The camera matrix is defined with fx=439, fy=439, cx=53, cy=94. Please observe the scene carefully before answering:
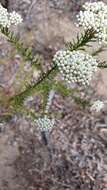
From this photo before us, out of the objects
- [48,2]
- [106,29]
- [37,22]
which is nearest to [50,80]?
[106,29]

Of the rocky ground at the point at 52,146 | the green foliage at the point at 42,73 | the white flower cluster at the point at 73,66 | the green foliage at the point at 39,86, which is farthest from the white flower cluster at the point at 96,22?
the rocky ground at the point at 52,146

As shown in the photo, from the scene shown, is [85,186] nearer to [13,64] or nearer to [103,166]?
[103,166]

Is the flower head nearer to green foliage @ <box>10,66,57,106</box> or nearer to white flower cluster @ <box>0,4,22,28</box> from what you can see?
white flower cluster @ <box>0,4,22,28</box>

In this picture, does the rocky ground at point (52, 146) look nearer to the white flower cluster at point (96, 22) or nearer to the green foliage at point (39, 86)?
the green foliage at point (39, 86)

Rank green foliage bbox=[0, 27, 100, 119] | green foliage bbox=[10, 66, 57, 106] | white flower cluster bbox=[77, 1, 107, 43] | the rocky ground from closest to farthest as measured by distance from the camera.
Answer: white flower cluster bbox=[77, 1, 107, 43], green foliage bbox=[0, 27, 100, 119], green foliage bbox=[10, 66, 57, 106], the rocky ground

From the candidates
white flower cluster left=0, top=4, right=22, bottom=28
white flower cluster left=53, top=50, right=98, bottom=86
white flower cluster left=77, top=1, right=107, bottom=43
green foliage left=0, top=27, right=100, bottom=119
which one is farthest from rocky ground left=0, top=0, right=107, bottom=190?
white flower cluster left=77, top=1, right=107, bottom=43

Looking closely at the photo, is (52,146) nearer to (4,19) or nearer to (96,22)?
(4,19)

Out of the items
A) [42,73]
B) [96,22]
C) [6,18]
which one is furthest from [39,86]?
[96,22]
